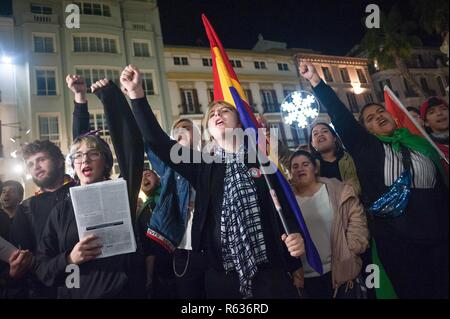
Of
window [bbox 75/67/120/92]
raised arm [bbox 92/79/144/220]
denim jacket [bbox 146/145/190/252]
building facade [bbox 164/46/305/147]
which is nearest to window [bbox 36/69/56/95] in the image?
window [bbox 75/67/120/92]

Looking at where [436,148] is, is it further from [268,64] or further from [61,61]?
[61,61]

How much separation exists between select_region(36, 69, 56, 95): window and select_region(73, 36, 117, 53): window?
0.97 metres

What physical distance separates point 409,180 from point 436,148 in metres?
0.43

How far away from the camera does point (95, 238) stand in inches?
80.6

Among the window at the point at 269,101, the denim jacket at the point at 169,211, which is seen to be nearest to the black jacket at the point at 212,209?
the denim jacket at the point at 169,211

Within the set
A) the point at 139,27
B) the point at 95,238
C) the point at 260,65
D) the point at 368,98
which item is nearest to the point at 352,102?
the point at 368,98

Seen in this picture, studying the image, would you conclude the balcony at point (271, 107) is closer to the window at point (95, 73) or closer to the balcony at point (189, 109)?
the balcony at point (189, 109)

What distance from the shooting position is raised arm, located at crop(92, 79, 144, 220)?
2.13 meters

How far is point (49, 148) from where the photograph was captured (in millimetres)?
2396

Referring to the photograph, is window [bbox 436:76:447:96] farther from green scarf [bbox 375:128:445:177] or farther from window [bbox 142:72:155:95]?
window [bbox 142:72:155:95]

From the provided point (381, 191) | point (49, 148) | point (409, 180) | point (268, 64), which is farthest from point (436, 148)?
point (268, 64)

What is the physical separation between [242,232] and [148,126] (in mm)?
962

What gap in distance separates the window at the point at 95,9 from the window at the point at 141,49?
999 millimetres

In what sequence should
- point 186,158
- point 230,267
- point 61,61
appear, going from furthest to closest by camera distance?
point 61,61 → point 186,158 → point 230,267
